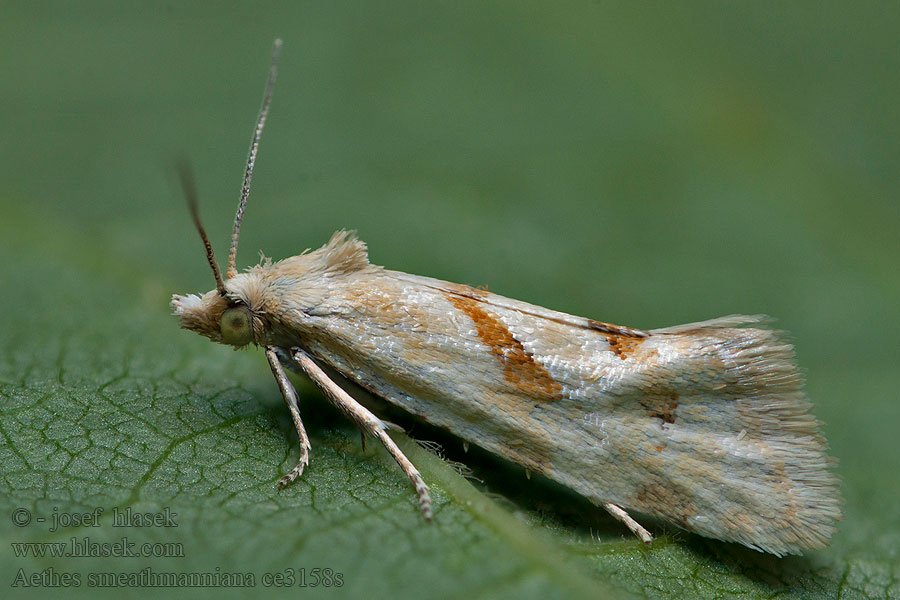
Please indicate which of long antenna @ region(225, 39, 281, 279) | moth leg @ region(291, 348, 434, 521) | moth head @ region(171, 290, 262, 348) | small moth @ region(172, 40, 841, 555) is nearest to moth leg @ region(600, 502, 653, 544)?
small moth @ region(172, 40, 841, 555)

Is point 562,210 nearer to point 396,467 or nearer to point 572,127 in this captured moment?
point 572,127

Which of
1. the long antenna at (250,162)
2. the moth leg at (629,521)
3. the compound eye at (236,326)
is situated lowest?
the moth leg at (629,521)

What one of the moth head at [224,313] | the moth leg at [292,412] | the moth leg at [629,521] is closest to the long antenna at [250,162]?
the moth head at [224,313]

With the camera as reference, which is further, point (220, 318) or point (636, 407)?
point (220, 318)

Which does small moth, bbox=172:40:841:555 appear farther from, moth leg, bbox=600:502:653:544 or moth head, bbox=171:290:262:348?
moth head, bbox=171:290:262:348

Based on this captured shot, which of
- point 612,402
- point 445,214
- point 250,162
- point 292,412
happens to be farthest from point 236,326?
point 612,402

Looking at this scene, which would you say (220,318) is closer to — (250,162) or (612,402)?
(250,162)

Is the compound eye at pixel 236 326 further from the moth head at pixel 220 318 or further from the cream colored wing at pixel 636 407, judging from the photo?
the cream colored wing at pixel 636 407
